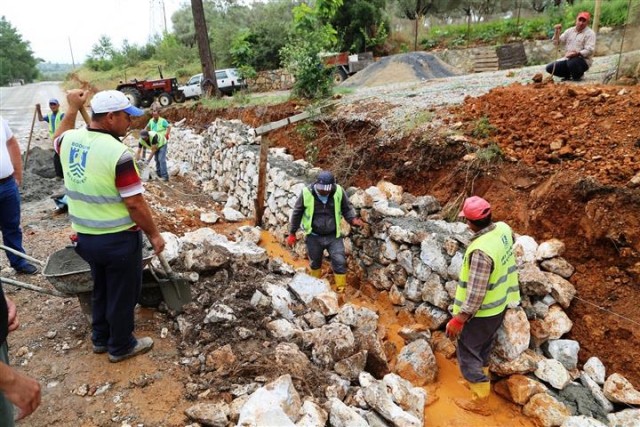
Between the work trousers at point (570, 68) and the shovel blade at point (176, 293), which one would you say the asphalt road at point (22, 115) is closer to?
the shovel blade at point (176, 293)

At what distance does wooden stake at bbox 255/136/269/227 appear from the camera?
6.69 meters

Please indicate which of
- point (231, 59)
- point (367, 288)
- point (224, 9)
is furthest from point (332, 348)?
point (224, 9)

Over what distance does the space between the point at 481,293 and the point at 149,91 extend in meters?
19.0

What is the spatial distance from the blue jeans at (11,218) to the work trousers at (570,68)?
8.14 m

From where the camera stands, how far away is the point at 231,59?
25.8 metres

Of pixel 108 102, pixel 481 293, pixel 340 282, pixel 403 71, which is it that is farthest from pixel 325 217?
pixel 403 71

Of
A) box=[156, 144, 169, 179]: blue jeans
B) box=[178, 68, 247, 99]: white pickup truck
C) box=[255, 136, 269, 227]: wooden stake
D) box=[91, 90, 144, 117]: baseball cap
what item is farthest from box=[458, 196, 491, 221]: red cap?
box=[178, 68, 247, 99]: white pickup truck

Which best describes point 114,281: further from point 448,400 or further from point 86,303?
point 448,400

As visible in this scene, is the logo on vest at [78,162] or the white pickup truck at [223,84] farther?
the white pickup truck at [223,84]

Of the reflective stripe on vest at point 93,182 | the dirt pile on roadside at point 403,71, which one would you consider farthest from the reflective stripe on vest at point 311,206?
the dirt pile on roadside at point 403,71

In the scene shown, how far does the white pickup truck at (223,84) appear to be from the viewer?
19438mm

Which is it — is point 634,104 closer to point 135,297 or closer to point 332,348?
point 332,348

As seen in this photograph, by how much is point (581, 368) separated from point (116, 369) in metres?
3.88

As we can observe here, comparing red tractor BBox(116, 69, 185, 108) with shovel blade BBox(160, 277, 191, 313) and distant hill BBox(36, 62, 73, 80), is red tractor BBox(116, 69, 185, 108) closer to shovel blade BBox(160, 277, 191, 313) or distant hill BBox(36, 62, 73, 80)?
shovel blade BBox(160, 277, 191, 313)
